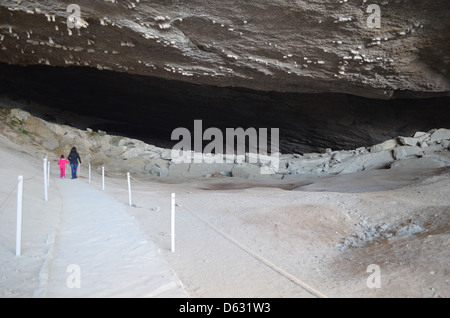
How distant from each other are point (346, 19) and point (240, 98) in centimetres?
828

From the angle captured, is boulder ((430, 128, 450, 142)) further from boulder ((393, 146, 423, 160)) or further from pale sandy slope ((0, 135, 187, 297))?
pale sandy slope ((0, 135, 187, 297))

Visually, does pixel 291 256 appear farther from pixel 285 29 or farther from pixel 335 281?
pixel 285 29

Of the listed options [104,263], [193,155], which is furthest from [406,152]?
[104,263]

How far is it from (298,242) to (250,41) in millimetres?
6145

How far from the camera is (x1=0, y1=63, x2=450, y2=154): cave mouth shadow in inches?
608

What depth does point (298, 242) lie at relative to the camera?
5.38m

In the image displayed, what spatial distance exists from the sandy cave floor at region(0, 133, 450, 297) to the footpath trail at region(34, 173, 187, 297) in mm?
195

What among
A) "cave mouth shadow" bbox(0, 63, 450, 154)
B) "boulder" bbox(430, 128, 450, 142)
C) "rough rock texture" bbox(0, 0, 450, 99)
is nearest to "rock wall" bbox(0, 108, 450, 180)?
"boulder" bbox(430, 128, 450, 142)

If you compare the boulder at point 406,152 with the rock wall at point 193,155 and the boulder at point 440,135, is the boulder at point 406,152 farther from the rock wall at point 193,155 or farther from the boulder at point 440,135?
the boulder at point 440,135

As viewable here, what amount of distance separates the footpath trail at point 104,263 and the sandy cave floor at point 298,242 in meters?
0.20

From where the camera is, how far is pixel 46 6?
777 centimetres

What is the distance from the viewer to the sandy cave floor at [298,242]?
3.44 meters

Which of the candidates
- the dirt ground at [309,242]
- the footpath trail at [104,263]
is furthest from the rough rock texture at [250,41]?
the footpath trail at [104,263]

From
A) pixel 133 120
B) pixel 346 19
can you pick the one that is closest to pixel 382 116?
pixel 346 19
